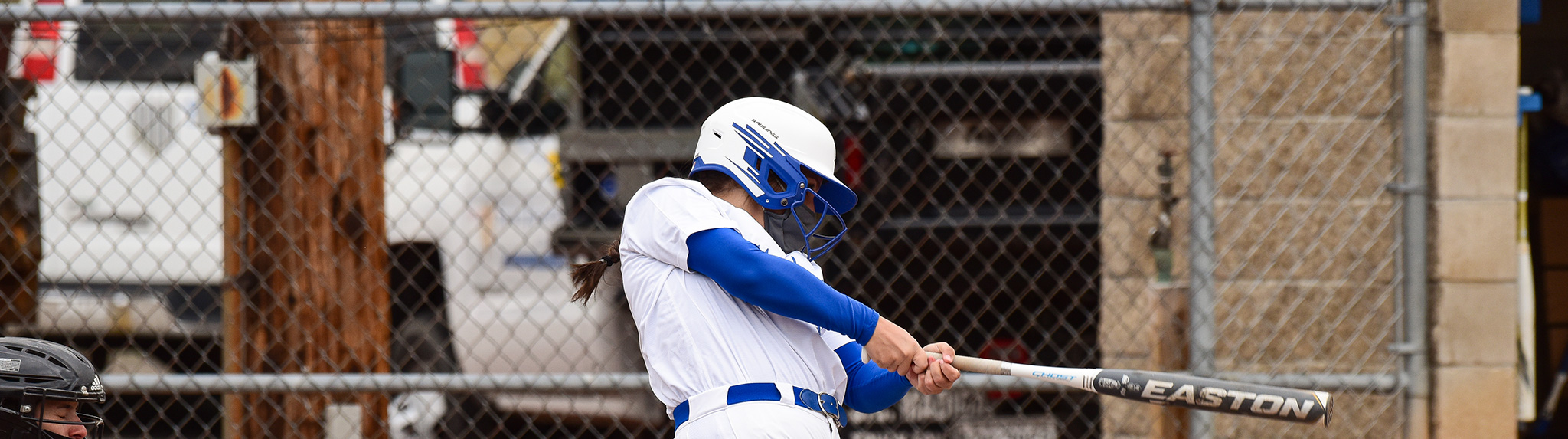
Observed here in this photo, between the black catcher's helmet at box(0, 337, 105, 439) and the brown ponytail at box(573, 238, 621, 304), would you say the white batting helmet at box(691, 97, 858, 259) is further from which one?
the black catcher's helmet at box(0, 337, 105, 439)

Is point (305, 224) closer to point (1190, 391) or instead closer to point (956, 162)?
point (956, 162)

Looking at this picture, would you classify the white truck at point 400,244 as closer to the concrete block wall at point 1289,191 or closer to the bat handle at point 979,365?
the concrete block wall at point 1289,191

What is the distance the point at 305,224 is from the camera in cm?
432

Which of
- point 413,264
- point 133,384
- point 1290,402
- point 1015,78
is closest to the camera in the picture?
point 1290,402

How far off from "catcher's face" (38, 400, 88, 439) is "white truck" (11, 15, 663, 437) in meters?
2.60

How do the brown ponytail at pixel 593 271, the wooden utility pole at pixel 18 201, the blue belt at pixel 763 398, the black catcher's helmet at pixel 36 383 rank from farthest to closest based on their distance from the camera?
the wooden utility pole at pixel 18 201 → the brown ponytail at pixel 593 271 → the blue belt at pixel 763 398 → the black catcher's helmet at pixel 36 383

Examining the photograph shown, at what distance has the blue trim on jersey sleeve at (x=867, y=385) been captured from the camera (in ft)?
9.34

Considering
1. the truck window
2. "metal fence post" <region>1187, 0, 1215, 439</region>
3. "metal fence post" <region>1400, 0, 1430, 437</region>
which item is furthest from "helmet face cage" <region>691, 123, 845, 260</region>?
the truck window

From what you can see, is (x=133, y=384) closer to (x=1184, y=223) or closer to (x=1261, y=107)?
(x=1184, y=223)

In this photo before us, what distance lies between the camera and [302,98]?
13.9 ft

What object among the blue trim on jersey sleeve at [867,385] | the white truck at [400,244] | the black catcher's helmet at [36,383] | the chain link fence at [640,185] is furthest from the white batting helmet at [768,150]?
the white truck at [400,244]

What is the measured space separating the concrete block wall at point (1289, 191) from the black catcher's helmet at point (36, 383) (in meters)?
3.11

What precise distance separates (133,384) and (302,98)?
1.08 metres

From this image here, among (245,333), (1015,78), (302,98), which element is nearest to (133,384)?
(245,333)
